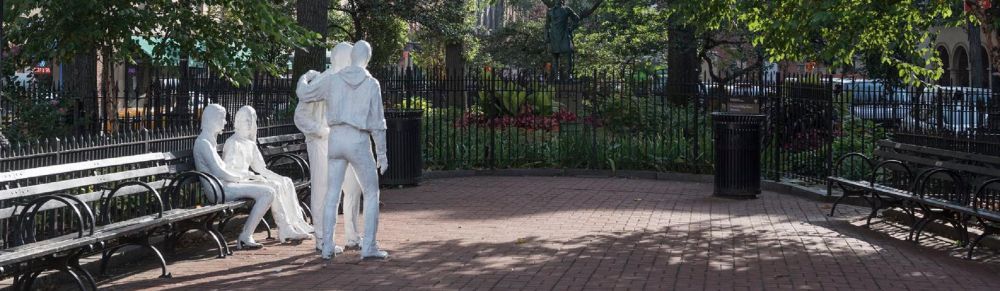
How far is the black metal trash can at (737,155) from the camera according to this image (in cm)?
1564

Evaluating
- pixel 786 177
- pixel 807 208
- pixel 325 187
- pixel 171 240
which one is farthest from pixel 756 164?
pixel 171 240

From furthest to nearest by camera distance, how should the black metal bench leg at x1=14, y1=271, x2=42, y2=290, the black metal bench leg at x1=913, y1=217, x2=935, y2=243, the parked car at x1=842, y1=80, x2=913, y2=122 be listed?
1. the parked car at x1=842, y1=80, x2=913, y2=122
2. the black metal bench leg at x1=913, y1=217, x2=935, y2=243
3. the black metal bench leg at x1=14, y1=271, x2=42, y2=290

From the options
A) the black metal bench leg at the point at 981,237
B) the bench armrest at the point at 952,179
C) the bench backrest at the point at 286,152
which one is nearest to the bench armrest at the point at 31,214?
the bench backrest at the point at 286,152

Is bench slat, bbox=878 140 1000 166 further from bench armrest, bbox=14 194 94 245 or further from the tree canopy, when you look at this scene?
bench armrest, bbox=14 194 94 245

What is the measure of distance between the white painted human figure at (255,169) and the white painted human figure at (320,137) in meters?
0.55

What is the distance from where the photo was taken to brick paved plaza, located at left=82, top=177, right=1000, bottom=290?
28.7 ft

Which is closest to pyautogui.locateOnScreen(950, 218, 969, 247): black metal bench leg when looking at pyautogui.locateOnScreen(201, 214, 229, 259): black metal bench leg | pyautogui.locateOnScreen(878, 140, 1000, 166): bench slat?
pyautogui.locateOnScreen(878, 140, 1000, 166): bench slat

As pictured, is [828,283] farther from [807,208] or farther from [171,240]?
[807,208]

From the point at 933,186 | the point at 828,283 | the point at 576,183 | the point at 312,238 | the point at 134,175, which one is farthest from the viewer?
the point at 576,183

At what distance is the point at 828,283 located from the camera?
28.7 ft

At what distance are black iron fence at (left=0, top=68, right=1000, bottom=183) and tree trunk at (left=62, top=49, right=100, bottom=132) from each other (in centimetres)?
40

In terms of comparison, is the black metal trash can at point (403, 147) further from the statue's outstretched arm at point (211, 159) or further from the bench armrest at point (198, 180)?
the bench armrest at point (198, 180)

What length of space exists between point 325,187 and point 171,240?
1224mm

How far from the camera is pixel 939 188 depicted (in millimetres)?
12766
